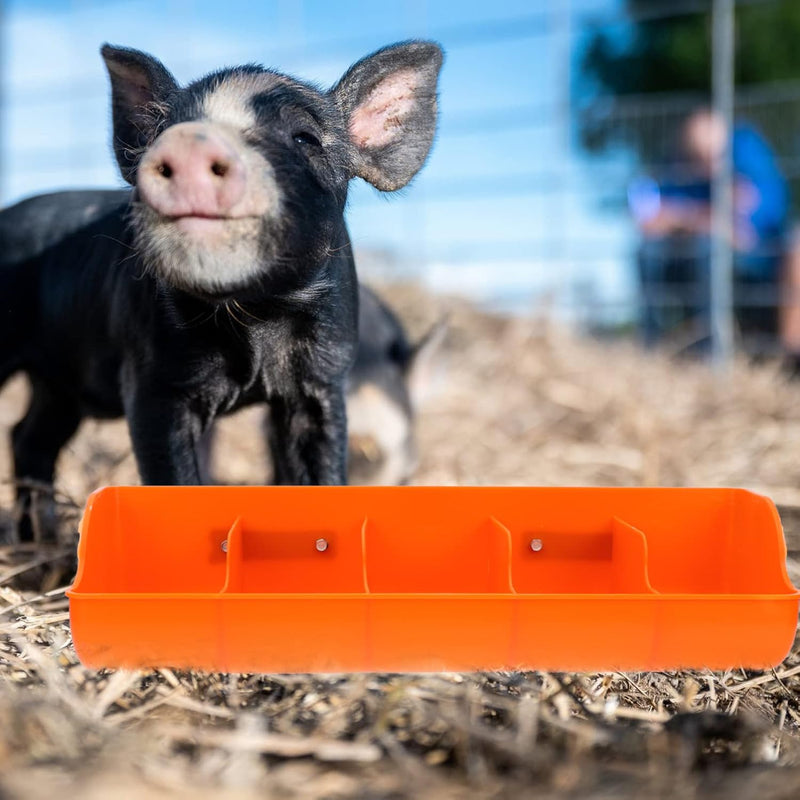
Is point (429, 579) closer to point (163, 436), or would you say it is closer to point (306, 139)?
point (163, 436)

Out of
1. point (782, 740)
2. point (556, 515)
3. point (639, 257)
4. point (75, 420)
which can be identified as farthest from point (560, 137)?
point (782, 740)

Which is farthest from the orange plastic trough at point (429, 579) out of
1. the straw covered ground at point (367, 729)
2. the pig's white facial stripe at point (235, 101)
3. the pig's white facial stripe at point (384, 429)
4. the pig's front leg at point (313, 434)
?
the pig's white facial stripe at point (384, 429)

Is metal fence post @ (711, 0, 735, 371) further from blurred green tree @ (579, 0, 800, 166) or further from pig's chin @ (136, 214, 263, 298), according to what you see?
pig's chin @ (136, 214, 263, 298)

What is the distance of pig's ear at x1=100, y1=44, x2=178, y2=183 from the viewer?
221 centimetres

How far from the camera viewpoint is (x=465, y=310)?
7.64 metres

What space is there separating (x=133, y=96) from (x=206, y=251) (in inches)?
31.3

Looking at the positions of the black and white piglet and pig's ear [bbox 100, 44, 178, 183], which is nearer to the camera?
the black and white piglet

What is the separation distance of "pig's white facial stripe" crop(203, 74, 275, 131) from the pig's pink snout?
0.15 meters

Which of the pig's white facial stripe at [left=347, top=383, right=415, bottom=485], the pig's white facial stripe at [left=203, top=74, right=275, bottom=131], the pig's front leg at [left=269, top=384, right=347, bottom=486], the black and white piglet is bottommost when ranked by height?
the pig's white facial stripe at [left=347, top=383, right=415, bottom=485]

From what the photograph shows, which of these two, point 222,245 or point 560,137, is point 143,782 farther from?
point 560,137

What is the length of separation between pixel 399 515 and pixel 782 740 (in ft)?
2.68

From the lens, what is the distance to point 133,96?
7.69ft

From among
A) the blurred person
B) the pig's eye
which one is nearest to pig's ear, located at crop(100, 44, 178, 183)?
the pig's eye

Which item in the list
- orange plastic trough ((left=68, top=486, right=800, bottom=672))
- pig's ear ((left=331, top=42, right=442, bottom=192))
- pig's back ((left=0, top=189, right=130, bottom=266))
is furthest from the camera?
pig's back ((left=0, top=189, right=130, bottom=266))
